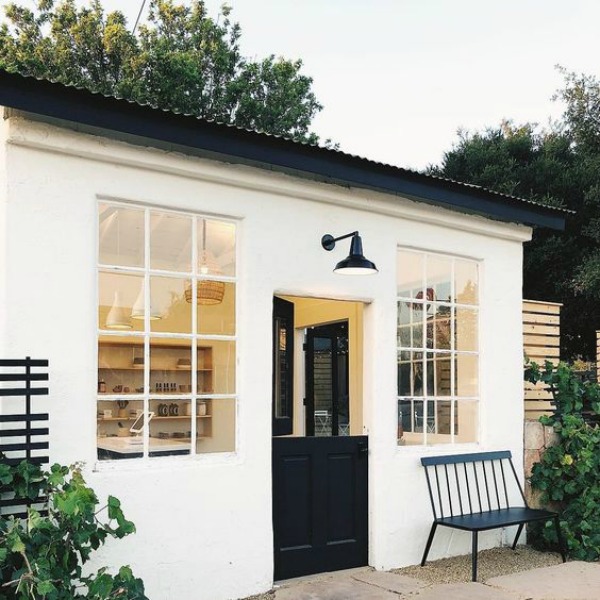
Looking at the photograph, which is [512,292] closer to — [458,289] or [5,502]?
[458,289]

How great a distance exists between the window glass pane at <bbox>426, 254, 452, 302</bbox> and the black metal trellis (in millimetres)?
3709

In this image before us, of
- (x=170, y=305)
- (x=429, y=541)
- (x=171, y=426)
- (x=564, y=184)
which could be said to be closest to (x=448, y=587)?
(x=429, y=541)

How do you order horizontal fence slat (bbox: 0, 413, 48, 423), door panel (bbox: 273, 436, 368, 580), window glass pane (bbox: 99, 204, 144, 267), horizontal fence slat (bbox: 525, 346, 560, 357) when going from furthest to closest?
1. horizontal fence slat (bbox: 525, 346, 560, 357)
2. door panel (bbox: 273, 436, 368, 580)
3. window glass pane (bbox: 99, 204, 144, 267)
4. horizontal fence slat (bbox: 0, 413, 48, 423)

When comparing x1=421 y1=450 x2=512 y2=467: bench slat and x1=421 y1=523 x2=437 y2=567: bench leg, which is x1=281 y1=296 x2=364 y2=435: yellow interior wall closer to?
x1=421 y1=450 x2=512 y2=467: bench slat

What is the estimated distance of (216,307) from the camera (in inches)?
226

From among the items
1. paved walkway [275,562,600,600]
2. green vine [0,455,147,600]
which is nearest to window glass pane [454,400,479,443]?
paved walkway [275,562,600,600]

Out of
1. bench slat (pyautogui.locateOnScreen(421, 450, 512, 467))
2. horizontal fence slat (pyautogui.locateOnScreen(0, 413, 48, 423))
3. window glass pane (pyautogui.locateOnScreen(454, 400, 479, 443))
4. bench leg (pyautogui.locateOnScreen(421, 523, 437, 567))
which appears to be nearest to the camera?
horizontal fence slat (pyautogui.locateOnScreen(0, 413, 48, 423))

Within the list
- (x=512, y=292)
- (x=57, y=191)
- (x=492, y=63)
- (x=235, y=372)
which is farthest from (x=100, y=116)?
(x=492, y=63)

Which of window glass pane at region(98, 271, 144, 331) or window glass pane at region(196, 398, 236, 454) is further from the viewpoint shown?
window glass pane at region(196, 398, 236, 454)

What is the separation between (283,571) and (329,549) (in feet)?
1.47

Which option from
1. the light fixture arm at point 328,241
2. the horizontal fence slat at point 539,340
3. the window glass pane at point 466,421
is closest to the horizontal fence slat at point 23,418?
the light fixture arm at point 328,241

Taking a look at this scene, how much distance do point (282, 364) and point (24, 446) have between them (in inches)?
112

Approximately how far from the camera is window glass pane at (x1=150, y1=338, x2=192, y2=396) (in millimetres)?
5414

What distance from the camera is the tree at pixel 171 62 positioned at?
1961 cm
